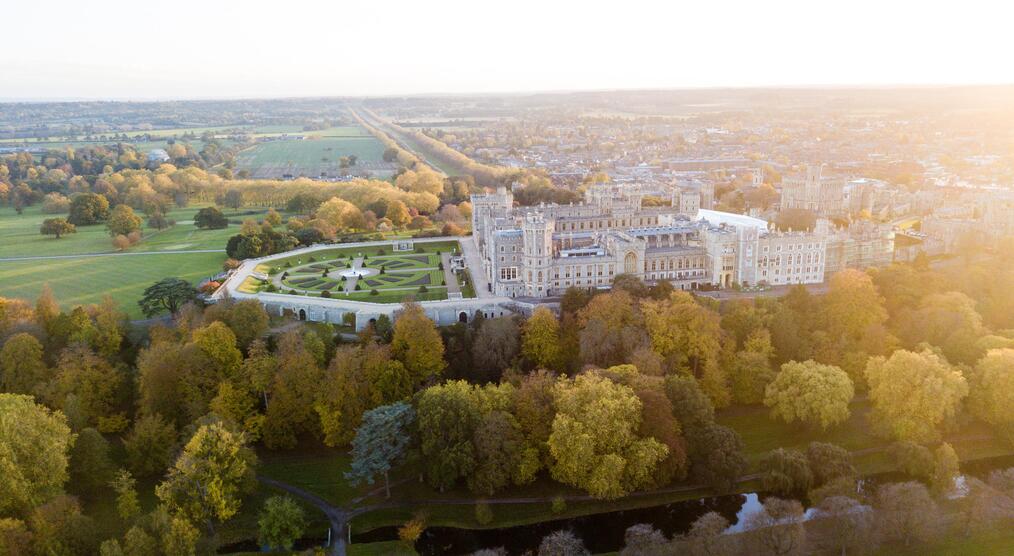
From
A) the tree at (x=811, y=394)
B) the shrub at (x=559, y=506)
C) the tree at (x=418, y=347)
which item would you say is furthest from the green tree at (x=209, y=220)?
the tree at (x=811, y=394)

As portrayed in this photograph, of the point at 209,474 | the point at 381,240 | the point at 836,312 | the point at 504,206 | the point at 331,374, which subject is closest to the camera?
the point at 209,474

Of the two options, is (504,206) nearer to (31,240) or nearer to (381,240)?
(381,240)

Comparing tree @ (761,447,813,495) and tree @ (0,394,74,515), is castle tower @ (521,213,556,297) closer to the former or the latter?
tree @ (761,447,813,495)

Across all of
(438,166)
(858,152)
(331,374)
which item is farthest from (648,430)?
(858,152)

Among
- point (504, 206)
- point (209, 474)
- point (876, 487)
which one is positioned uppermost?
point (504, 206)

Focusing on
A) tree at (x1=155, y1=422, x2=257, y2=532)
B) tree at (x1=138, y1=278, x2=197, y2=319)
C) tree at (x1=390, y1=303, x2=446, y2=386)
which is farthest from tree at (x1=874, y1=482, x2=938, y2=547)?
tree at (x1=138, y1=278, x2=197, y2=319)

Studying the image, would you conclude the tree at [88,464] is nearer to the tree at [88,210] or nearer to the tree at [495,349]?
the tree at [495,349]
